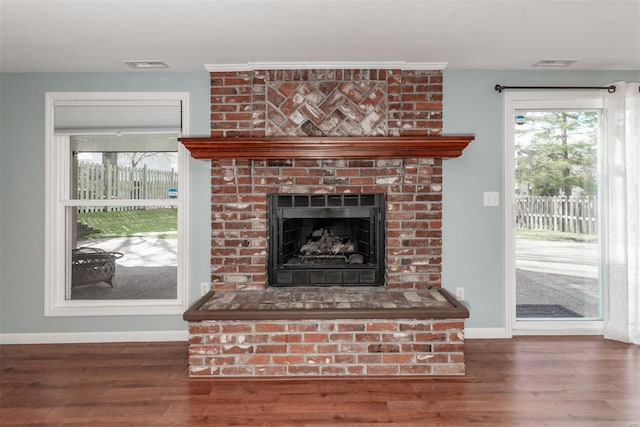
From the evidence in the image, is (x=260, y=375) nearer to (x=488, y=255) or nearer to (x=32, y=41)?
(x=488, y=255)

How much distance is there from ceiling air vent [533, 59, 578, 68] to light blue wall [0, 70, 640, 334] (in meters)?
0.12

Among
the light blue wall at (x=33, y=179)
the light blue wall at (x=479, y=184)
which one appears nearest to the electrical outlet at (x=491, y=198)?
the light blue wall at (x=479, y=184)

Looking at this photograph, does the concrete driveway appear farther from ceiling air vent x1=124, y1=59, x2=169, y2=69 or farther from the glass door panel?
ceiling air vent x1=124, y1=59, x2=169, y2=69

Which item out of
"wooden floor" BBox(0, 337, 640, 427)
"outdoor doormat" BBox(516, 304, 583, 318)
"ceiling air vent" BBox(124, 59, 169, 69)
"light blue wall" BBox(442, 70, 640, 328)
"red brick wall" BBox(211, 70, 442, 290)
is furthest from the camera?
"outdoor doormat" BBox(516, 304, 583, 318)

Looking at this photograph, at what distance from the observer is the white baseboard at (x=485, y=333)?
3.25 metres

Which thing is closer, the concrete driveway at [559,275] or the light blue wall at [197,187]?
the light blue wall at [197,187]

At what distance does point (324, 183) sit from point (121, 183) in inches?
65.3

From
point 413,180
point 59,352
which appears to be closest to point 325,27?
point 413,180

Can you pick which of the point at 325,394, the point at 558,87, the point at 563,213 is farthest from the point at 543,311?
the point at 325,394

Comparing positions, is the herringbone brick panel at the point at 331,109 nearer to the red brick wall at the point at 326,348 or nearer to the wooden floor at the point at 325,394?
the red brick wall at the point at 326,348

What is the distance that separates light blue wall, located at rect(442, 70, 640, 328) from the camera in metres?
3.25

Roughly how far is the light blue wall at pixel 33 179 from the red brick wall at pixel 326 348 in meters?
0.88

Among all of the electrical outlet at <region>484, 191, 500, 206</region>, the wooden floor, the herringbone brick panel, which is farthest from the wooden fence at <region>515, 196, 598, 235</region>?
the herringbone brick panel

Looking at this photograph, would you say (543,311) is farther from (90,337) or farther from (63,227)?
(63,227)
